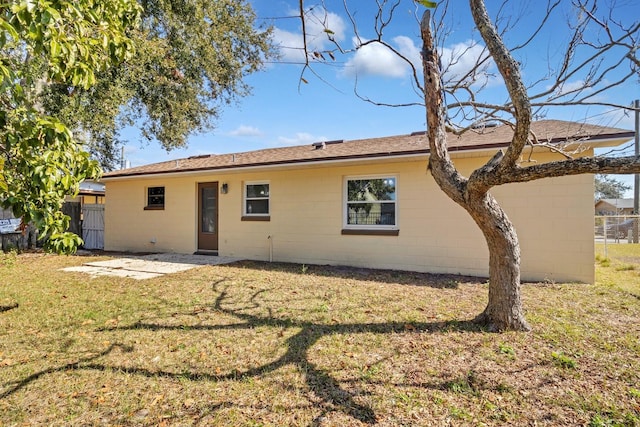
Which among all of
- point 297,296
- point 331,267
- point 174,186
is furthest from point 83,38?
point 174,186

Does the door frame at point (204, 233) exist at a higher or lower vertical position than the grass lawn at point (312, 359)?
higher

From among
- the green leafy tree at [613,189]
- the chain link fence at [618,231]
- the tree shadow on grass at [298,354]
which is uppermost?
the green leafy tree at [613,189]

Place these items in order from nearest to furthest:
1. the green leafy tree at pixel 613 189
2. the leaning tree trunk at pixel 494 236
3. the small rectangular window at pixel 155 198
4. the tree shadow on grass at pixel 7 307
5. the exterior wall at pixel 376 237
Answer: the leaning tree trunk at pixel 494 236
the tree shadow on grass at pixel 7 307
the exterior wall at pixel 376 237
the small rectangular window at pixel 155 198
the green leafy tree at pixel 613 189

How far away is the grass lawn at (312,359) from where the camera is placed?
268cm

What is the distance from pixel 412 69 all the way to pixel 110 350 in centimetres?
516

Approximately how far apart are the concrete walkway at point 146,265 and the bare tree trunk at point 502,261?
659cm

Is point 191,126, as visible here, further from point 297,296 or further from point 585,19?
point 585,19

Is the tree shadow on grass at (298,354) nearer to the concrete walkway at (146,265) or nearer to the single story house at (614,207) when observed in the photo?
the concrete walkway at (146,265)

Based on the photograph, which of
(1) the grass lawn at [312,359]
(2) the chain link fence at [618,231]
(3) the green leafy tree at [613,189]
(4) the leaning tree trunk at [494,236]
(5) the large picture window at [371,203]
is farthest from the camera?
(3) the green leafy tree at [613,189]

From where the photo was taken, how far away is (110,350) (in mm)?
3770

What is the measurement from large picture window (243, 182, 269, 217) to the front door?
46.1 inches

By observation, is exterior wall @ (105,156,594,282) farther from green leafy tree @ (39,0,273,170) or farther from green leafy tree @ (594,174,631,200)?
green leafy tree @ (594,174,631,200)

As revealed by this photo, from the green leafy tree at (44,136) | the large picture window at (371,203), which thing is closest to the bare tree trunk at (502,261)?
the green leafy tree at (44,136)

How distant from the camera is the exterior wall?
7.02m
